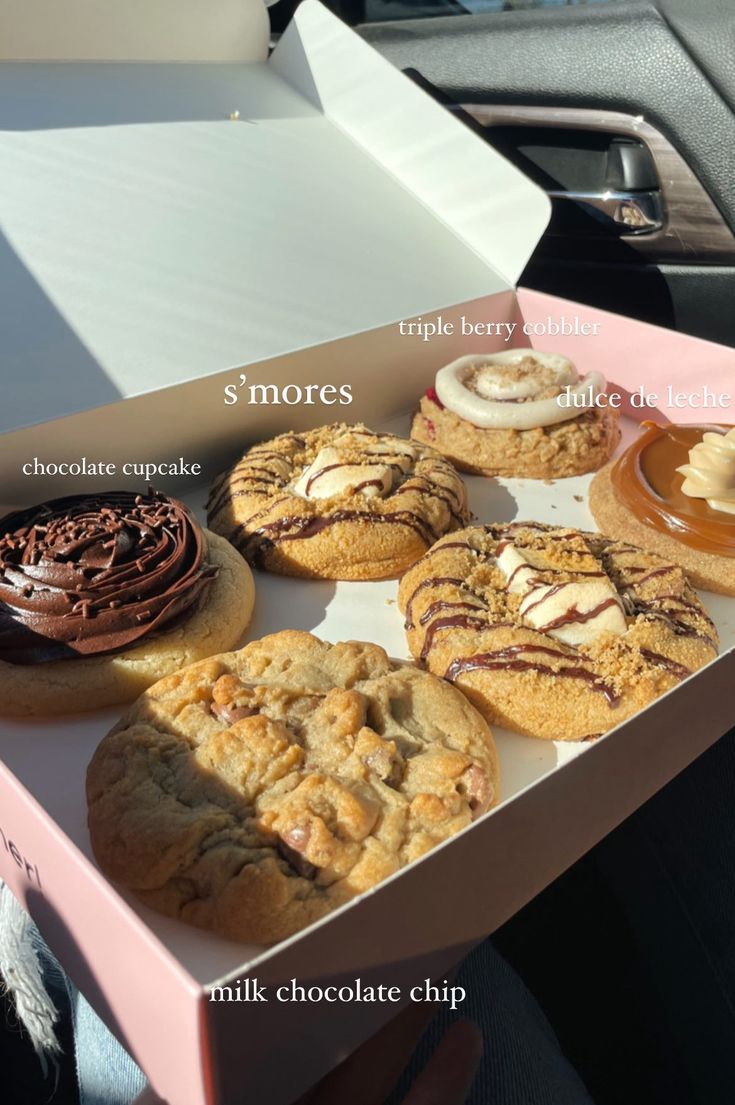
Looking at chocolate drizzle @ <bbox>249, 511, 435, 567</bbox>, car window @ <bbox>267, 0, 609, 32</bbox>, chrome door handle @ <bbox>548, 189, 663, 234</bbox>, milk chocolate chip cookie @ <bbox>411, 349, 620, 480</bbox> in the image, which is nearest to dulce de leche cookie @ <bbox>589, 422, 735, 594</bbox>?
Answer: milk chocolate chip cookie @ <bbox>411, 349, 620, 480</bbox>

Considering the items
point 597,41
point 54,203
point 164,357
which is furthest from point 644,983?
point 597,41

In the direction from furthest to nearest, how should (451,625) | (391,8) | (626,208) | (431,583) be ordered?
(391,8) → (626,208) → (431,583) → (451,625)

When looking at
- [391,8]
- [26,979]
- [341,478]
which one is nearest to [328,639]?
[341,478]

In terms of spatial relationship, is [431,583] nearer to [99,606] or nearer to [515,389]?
[99,606]

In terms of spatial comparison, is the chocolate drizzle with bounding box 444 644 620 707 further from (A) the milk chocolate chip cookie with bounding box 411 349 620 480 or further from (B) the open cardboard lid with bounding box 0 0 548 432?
(B) the open cardboard lid with bounding box 0 0 548 432

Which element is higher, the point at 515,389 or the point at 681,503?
the point at 515,389

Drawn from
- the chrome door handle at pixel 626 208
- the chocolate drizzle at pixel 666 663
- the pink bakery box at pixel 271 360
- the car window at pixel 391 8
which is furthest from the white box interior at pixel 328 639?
the car window at pixel 391 8

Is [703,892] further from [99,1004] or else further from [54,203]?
[54,203]
